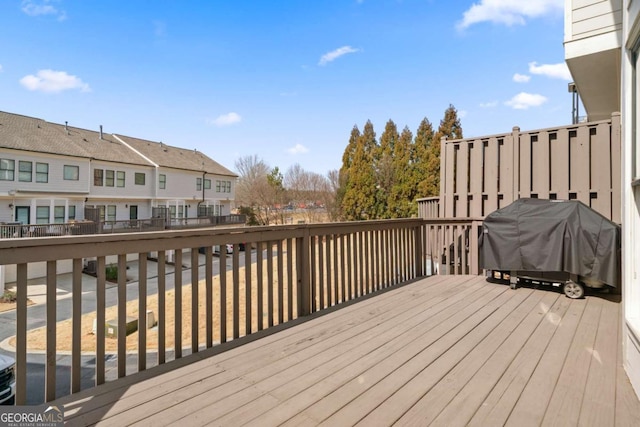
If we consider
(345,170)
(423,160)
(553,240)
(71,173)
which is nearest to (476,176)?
(553,240)

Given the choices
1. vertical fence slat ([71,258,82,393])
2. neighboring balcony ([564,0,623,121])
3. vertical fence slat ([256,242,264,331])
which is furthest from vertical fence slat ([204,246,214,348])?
neighboring balcony ([564,0,623,121])

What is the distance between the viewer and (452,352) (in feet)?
7.23

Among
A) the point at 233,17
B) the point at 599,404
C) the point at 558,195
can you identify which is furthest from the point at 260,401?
the point at 233,17

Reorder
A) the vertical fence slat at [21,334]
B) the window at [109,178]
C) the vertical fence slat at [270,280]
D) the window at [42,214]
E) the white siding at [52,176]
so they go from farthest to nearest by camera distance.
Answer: the window at [109,178] → the window at [42,214] → the white siding at [52,176] → the vertical fence slat at [270,280] → the vertical fence slat at [21,334]

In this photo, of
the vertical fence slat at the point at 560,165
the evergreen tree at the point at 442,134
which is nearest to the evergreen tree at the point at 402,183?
the evergreen tree at the point at 442,134

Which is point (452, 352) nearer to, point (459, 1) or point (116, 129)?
point (459, 1)

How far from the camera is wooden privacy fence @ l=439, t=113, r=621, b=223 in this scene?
4.37 meters

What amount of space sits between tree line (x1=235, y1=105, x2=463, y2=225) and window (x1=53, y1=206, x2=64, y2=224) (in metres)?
12.1

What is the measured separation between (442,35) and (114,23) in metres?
9.08

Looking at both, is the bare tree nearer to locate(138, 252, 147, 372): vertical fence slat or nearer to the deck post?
the deck post

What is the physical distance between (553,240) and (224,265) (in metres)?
3.29

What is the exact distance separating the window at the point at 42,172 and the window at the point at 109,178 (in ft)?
10.2

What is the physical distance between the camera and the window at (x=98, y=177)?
771 inches

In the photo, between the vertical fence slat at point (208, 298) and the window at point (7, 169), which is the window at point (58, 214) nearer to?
the window at point (7, 169)
